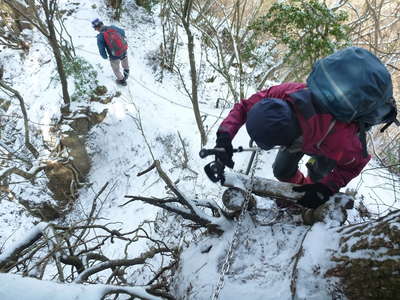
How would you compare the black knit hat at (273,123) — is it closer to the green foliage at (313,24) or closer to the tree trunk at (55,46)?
the green foliage at (313,24)

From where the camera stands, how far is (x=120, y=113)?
7293 millimetres

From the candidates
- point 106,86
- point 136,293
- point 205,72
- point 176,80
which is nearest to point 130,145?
point 106,86

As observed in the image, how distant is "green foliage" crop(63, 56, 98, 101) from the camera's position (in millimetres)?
6941

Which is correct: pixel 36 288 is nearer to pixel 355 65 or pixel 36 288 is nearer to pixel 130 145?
pixel 355 65

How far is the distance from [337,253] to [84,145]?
22.8 feet

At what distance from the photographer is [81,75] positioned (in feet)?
23.3

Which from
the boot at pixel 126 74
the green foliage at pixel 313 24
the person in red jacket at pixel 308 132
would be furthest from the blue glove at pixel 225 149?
the boot at pixel 126 74

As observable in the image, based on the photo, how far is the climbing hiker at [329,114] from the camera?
5.05 feet

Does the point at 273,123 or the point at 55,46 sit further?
the point at 55,46

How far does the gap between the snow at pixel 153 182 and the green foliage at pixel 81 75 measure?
23 centimetres

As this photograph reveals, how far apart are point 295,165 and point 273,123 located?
119 centimetres

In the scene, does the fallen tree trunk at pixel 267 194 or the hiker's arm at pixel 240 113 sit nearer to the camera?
the fallen tree trunk at pixel 267 194

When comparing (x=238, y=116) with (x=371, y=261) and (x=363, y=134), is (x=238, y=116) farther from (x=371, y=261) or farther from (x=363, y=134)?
(x=371, y=261)

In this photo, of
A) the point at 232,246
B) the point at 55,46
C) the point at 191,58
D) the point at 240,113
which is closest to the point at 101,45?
the point at 55,46
